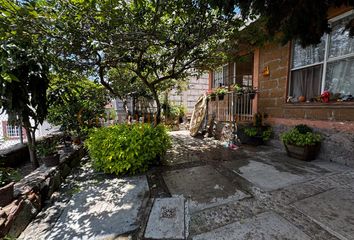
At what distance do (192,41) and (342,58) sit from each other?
2998mm

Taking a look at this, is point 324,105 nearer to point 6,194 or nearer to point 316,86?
point 316,86

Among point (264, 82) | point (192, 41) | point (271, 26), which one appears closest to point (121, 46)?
point (192, 41)

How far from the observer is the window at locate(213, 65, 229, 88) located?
7.26 meters

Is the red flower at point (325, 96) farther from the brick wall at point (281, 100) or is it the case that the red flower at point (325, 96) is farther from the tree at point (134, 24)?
→ the tree at point (134, 24)

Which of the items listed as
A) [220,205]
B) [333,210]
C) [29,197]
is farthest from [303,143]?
[29,197]

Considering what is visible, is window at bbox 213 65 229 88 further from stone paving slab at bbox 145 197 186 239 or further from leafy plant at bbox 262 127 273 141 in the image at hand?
stone paving slab at bbox 145 197 186 239

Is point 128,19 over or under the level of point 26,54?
over

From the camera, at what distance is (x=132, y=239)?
172 centimetres

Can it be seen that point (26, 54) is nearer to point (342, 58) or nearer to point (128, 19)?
point (128, 19)

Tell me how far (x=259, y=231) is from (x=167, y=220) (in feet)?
3.05

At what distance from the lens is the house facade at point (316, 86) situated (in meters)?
3.38

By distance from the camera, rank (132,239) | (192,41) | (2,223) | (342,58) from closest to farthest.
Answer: (2,223), (132,239), (192,41), (342,58)

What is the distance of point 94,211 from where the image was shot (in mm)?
2191

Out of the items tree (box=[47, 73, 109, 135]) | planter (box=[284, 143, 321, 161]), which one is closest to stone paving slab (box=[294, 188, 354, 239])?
planter (box=[284, 143, 321, 161])
